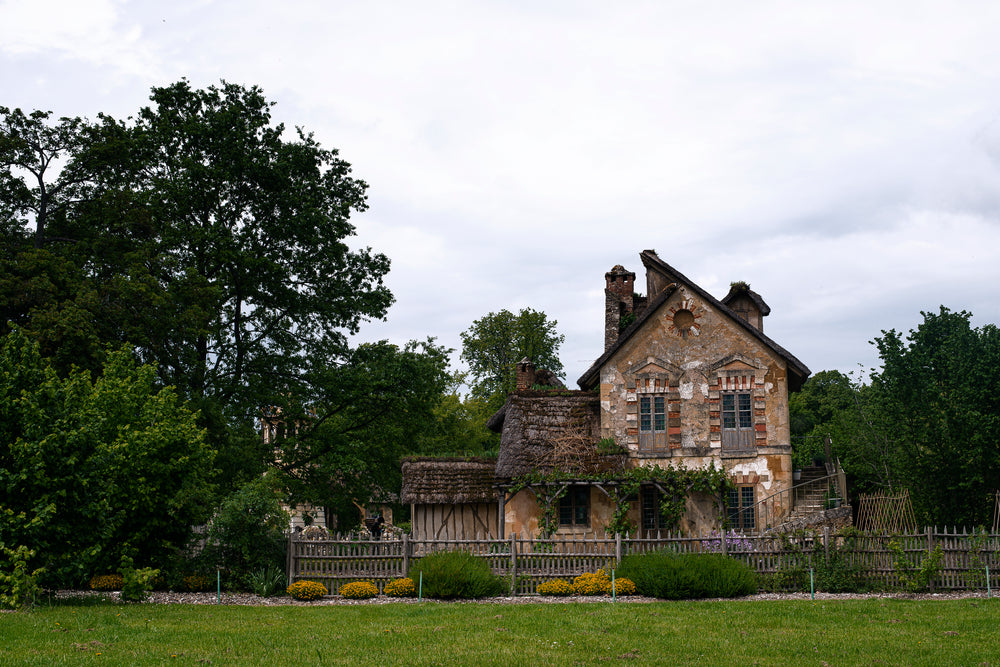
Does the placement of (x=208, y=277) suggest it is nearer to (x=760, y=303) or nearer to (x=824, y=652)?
(x=760, y=303)

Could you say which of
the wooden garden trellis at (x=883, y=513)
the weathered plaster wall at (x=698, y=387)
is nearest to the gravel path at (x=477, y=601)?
the wooden garden trellis at (x=883, y=513)

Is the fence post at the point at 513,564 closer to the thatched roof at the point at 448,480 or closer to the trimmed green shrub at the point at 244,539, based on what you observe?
the trimmed green shrub at the point at 244,539

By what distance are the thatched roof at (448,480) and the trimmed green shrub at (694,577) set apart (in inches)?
434

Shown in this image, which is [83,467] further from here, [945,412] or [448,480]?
[945,412]

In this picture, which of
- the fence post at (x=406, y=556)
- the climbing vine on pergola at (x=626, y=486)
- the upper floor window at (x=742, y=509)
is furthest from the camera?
the upper floor window at (x=742, y=509)

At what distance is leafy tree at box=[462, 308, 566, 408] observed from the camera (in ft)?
197

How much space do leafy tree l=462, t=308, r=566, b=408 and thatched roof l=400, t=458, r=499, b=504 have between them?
26928 mm

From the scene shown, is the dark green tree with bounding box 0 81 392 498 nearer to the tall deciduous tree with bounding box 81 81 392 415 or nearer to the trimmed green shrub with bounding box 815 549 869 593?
the tall deciduous tree with bounding box 81 81 392 415

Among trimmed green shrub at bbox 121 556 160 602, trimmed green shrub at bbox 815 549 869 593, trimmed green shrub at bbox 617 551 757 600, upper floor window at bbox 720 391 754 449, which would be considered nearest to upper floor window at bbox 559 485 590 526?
upper floor window at bbox 720 391 754 449

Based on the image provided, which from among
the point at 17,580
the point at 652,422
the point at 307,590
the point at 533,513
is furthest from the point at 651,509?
the point at 17,580

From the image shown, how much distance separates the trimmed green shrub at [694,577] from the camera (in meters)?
20.3

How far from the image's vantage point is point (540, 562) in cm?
2302

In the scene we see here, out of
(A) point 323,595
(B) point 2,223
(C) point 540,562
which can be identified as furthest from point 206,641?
(B) point 2,223

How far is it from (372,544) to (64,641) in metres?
9.89
